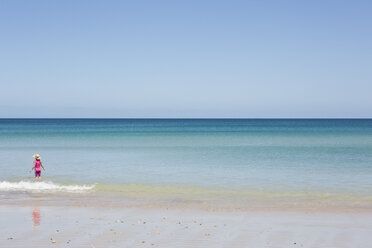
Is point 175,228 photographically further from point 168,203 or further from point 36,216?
point 36,216

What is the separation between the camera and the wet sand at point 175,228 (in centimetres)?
854

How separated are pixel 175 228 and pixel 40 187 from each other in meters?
8.29

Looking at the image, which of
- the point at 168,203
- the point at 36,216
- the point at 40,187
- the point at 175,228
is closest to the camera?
the point at 175,228

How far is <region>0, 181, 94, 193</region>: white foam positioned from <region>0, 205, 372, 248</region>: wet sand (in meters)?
3.33

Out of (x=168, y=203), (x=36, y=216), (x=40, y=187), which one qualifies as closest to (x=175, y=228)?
(x=168, y=203)

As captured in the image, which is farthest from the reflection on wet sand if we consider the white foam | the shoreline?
the white foam

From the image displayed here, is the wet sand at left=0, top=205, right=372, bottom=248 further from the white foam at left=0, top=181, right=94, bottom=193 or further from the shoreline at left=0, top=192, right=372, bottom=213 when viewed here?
the white foam at left=0, top=181, right=94, bottom=193

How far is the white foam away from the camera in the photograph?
50.4 feet

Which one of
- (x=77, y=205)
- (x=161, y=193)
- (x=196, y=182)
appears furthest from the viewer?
(x=196, y=182)

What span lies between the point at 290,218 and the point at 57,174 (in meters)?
12.4

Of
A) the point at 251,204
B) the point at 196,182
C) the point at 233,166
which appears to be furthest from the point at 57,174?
the point at 251,204

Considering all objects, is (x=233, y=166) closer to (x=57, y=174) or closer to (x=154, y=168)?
(x=154, y=168)

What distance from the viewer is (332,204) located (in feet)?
42.0

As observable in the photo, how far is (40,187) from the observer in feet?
52.4
